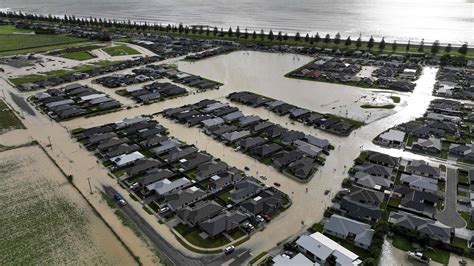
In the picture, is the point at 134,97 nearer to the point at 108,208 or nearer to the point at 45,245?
the point at 108,208

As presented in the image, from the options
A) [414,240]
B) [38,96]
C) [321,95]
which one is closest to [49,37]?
[38,96]

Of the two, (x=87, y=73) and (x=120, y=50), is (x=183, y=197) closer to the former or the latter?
(x=87, y=73)

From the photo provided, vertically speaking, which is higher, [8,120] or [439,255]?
[8,120]

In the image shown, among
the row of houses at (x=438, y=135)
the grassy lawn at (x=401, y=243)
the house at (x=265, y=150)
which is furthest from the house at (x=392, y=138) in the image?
the grassy lawn at (x=401, y=243)

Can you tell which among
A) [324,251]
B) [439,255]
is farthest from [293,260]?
[439,255]

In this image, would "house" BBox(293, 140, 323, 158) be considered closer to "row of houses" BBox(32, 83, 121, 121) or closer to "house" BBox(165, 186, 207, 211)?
"house" BBox(165, 186, 207, 211)

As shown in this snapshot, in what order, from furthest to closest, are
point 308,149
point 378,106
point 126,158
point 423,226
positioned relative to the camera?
point 378,106, point 308,149, point 126,158, point 423,226

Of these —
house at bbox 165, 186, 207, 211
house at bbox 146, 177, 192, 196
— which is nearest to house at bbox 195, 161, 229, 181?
house at bbox 146, 177, 192, 196
